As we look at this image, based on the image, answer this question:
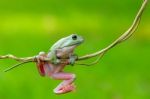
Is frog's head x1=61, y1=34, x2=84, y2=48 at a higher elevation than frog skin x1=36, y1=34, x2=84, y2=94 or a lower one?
higher

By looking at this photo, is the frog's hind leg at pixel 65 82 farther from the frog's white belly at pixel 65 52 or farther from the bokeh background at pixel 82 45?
the bokeh background at pixel 82 45

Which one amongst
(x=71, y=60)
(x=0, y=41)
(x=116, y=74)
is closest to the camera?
(x=71, y=60)

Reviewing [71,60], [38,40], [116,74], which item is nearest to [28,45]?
[38,40]

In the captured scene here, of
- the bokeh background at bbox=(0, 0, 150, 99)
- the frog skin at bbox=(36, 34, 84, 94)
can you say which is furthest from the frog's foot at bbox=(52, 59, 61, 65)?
the bokeh background at bbox=(0, 0, 150, 99)

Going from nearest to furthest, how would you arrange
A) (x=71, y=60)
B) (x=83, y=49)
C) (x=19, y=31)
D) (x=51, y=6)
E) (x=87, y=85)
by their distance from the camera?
(x=71, y=60) < (x=87, y=85) < (x=83, y=49) < (x=19, y=31) < (x=51, y=6)

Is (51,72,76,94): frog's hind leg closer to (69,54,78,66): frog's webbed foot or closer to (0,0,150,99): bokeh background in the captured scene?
(69,54,78,66): frog's webbed foot

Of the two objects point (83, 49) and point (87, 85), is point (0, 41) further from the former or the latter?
point (87, 85)
